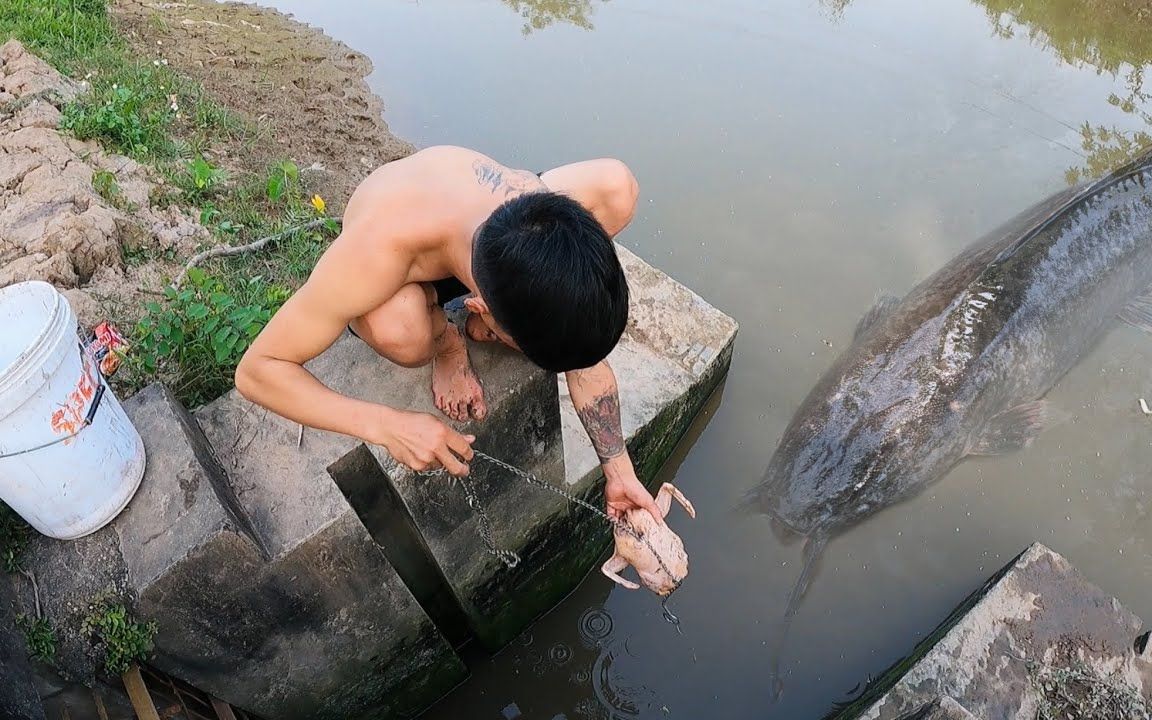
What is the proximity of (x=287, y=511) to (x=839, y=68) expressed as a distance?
568 centimetres

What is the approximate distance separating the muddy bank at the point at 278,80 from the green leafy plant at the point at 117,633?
3.03 meters

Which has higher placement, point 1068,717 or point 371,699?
point 1068,717

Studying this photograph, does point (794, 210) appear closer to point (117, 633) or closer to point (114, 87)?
point (117, 633)

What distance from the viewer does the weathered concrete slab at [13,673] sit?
1791 millimetres

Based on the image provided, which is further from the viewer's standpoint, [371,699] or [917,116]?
[917,116]

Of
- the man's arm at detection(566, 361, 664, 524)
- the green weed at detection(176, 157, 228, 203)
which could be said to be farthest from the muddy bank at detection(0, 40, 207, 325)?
the man's arm at detection(566, 361, 664, 524)

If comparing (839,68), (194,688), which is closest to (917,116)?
(839,68)

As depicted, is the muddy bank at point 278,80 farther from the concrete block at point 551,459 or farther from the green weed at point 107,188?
the concrete block at point 551,459

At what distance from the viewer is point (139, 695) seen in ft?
6.85

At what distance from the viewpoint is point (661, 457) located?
139 inches

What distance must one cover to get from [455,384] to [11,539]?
1.38 meters

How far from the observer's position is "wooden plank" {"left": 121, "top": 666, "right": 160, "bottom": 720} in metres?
2.07

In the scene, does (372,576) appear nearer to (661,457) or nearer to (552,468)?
(552,468)

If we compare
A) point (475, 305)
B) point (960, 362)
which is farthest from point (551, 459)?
point (960, 362)
